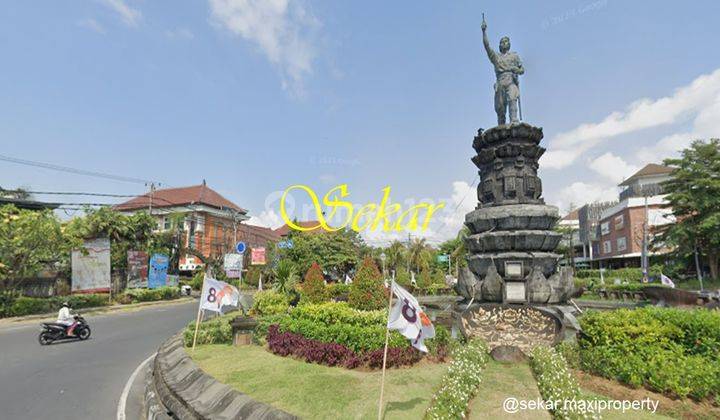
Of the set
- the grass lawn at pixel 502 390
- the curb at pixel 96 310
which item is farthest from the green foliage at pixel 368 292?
the curb at pixel 96 310

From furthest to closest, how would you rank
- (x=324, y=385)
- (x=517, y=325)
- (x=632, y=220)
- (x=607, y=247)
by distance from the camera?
(x=607, y=247) < (x=632, y=220) < (x=517, y=325) < (x=324, y=385)

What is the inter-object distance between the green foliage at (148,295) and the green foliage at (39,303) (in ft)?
7.97

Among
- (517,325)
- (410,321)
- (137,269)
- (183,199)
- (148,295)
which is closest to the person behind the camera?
(410,321)

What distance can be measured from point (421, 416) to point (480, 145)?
1031 cm

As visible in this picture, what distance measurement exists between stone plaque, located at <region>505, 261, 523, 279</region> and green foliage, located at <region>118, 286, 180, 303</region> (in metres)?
30.4

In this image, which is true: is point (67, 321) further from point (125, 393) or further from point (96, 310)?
point (96, 310)

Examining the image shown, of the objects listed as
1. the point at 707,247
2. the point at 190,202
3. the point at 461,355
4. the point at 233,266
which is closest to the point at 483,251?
the point at 461,355

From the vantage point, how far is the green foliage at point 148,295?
3070 cm

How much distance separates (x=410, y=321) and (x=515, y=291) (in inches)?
251

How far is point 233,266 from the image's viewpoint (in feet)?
102

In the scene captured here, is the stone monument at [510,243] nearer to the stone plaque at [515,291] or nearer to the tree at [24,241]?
the stone plaque at [515,291]

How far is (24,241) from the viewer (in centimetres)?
2042

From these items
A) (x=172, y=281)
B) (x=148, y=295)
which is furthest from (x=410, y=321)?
(x=172, y=281)

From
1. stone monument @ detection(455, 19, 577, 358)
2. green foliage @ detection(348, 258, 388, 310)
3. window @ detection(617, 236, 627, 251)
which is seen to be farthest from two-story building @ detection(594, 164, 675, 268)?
green foliage @ detection(348, 258, 388, 310)
